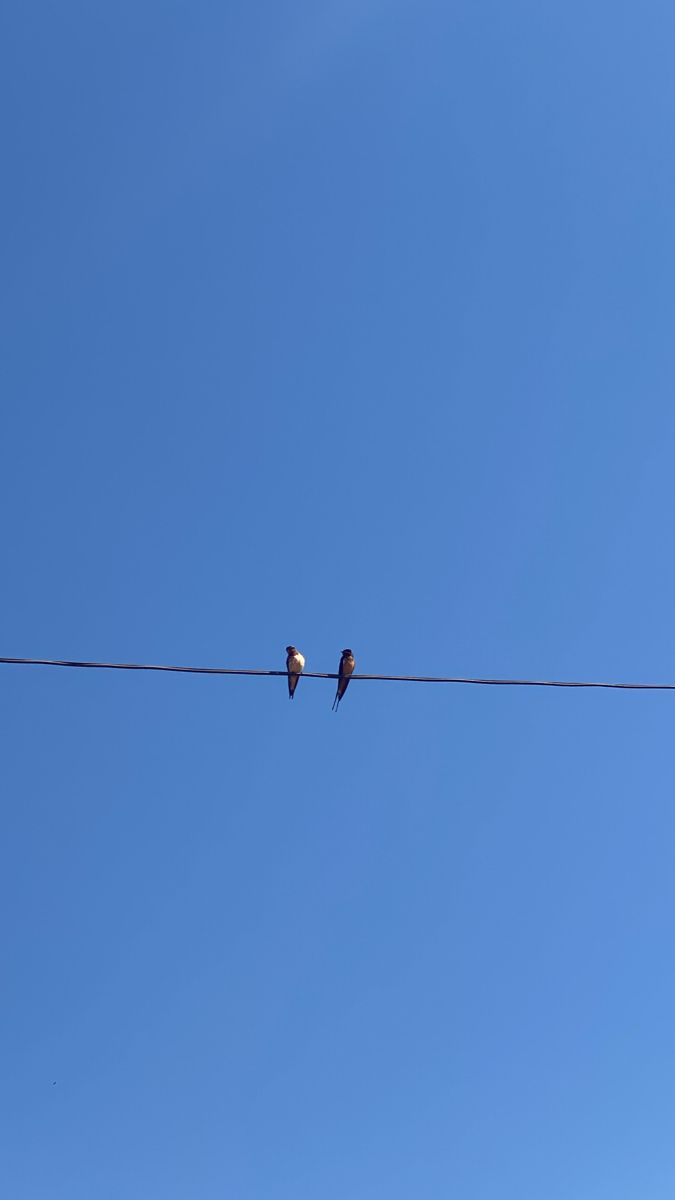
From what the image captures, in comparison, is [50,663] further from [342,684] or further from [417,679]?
[342,684]

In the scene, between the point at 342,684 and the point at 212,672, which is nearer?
the point at 212,672

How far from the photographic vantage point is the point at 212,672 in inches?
408

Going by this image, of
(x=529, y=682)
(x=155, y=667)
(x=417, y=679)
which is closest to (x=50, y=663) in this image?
(x=155, y=667)

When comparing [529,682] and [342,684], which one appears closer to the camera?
[529,682]

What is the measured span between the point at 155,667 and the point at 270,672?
3.24 feet

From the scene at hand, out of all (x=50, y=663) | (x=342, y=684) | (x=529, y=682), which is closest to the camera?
(x=50, y=663)

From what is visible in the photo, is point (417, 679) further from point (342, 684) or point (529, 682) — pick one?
point (342, 684)

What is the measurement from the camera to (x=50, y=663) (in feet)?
33.8

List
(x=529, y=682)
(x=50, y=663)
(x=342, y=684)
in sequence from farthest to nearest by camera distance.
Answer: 1. (x=342, y=684)
2. (x=529, y=682)
3. (x=50, y=663)

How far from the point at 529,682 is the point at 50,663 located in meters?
4.20

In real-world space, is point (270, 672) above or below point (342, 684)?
below

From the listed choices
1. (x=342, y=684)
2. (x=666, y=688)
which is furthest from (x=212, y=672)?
(x=342, y=684)

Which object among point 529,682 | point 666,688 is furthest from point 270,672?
point 666,688

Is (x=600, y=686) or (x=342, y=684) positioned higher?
(x=342, y=684)
